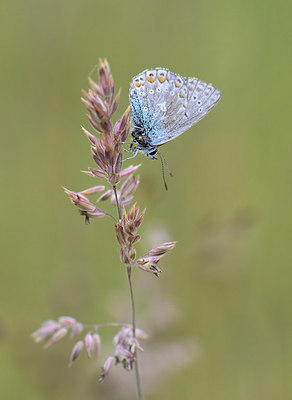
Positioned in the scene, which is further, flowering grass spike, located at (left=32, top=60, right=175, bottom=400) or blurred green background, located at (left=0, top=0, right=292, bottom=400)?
blurred green background, located at (left=0, top=0, right=292, bottom=400)

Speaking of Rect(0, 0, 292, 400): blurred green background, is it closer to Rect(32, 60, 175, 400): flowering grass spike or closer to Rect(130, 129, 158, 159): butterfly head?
Rect(130, 129, 158, 159): butterfly head

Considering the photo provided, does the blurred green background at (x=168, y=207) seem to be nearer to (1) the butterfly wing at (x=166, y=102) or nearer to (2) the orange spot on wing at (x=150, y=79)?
(1) the butterfly wing at (x=166, y=102)

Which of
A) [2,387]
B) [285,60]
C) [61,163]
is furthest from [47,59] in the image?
[2,387]

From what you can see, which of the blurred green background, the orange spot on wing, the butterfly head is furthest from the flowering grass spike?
the blurred green background

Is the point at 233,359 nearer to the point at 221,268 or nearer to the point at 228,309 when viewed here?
the point at 228,309

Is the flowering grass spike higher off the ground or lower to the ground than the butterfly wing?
lower

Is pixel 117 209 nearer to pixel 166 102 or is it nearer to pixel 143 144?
pixel 143 144

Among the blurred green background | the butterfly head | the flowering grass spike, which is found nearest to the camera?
the flowering grass spike
